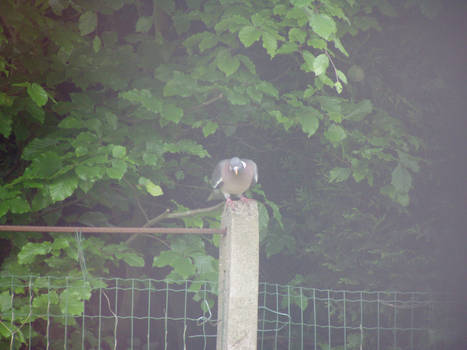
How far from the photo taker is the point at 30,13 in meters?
3.41

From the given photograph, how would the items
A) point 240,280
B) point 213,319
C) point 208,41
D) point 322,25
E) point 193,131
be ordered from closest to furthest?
point 240,280, point 322,25, point 208,41, point 213,319, point 193,131

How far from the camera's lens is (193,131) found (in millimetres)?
4551

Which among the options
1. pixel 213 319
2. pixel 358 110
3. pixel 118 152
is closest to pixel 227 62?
pixel 118 152

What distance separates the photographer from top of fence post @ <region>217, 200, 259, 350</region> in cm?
217

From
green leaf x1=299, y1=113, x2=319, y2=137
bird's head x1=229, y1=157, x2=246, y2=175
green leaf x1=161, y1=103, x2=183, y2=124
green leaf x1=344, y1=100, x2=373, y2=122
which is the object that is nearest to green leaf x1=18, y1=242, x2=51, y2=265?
green leaf x1=161, y1=103, x2=183, y2=124

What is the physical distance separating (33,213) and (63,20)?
137cm


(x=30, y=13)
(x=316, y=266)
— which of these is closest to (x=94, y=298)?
(x=316, y=266)

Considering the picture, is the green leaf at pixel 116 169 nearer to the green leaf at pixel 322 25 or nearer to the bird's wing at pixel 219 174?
the bird's wing at pixel 219 174

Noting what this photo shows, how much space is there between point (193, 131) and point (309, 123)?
4.29ft

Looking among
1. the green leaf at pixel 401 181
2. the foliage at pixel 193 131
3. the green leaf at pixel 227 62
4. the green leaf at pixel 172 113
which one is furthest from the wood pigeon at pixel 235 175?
the green leaf at pixel 401 181

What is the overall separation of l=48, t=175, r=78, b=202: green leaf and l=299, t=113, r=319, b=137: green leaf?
1.50m

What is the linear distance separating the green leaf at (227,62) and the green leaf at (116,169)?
87 cm

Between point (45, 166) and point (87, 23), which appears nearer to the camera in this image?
point (45, 166)

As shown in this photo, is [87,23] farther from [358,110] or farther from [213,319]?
[213,319]
